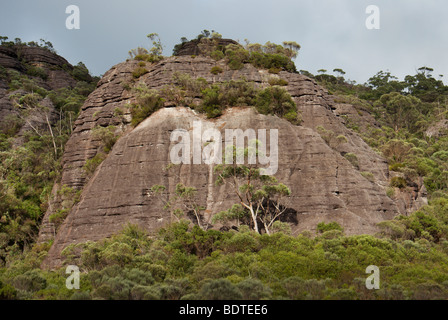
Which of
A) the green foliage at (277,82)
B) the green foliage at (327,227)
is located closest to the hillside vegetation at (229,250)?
the green foliage at (327,227)

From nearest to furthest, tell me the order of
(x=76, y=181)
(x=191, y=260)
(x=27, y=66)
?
1. (x=191, y=260)
2. (x=76, y=181)
3. (x=27, y=66)

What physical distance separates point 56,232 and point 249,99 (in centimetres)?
2605

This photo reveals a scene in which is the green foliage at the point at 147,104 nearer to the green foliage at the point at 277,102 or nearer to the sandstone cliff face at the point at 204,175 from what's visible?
the sandstone cliff face at the point at 204,175

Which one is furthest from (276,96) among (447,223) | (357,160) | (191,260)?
(191,260)

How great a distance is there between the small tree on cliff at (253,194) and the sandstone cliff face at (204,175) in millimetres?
1511

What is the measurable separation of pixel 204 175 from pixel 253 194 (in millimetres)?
7101

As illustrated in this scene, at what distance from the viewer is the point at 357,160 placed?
156 feet

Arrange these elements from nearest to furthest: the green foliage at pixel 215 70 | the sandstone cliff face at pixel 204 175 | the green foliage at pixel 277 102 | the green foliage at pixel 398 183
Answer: the sandstone cliff face at pixel 204 175 → the green foliage at pixel 398 183 → the green foliage at pixel 277 102 → the green foliage at pixel 215 70

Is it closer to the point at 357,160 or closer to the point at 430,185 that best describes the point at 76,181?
the point at 357,160

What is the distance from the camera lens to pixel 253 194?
38719mm

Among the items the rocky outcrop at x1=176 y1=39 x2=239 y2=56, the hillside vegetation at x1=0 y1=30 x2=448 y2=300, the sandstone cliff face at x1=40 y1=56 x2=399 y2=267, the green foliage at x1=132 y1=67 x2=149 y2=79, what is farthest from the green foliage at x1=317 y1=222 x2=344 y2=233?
the rocky outcrop at x1=176 y1=39 x2=239 y2=56

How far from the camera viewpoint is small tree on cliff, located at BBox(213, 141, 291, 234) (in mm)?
37875

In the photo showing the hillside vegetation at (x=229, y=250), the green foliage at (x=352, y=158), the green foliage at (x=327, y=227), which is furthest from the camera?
the green foliage at (x=352, y=158)

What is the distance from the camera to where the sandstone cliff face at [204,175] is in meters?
39.1
